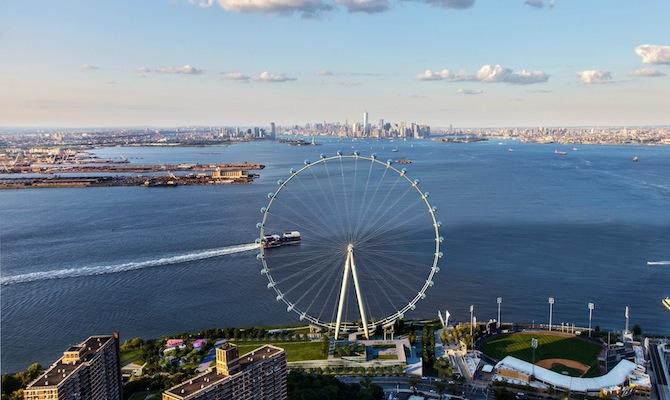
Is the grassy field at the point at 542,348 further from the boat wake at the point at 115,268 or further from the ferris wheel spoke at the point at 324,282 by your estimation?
the boat wake at the point at 115,268

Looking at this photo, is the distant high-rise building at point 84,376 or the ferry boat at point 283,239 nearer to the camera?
the distant high-rise building at point 84,376

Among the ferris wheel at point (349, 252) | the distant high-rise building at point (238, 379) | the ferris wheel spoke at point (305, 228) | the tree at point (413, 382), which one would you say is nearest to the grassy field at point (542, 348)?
the ferris wheel at point (349, 252)

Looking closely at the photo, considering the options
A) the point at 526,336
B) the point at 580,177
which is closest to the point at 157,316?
the point at 526,336

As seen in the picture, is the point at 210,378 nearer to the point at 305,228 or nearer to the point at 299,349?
the point at 299,349

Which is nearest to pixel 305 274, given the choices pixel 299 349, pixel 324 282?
pixel 324 282

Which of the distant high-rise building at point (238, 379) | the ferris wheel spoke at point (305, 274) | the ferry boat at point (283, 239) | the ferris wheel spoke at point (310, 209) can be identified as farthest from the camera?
the ferris wheel spoke at point (310, 209)

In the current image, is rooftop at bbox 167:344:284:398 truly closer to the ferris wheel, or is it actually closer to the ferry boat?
the ferris wheel
